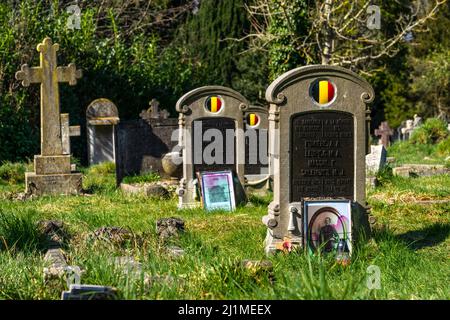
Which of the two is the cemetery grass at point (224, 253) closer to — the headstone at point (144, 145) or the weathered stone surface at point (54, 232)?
the weathered stone surface at point (54, 232)

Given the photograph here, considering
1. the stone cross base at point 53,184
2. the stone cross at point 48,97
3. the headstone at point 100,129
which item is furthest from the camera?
the headstone at point 100,129

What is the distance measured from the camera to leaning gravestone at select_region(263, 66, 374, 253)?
27.6 ft

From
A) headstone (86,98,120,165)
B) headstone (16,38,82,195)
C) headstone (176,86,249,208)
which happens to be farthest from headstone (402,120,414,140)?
headstone (176,86,249,208)

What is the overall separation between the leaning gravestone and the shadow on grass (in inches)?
20.9

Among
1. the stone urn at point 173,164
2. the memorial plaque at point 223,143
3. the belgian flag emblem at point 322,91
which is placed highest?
the belgian flag emblem at point 322,91

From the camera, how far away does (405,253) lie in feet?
25.2

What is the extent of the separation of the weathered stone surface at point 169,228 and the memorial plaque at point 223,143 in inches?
121

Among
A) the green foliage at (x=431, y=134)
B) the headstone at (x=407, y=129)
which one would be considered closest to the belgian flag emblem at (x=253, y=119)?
the green foliage at (x=431, y=134)

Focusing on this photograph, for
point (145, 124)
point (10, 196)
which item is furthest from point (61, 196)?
point (145, 124)

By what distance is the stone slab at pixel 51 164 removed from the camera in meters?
14.0

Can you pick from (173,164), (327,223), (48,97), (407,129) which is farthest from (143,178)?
(407,129)

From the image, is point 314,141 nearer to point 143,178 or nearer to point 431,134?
point 143,178

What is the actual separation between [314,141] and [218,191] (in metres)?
3.13

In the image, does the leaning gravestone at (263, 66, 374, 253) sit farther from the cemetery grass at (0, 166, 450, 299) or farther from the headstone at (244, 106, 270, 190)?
the headstone at (244, 106, 270, 190)
